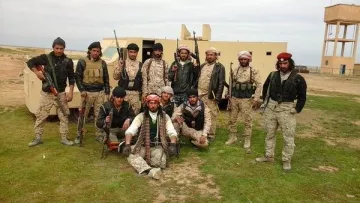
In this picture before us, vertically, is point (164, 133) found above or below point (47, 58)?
below

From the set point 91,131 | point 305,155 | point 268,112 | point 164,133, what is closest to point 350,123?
point 305,155

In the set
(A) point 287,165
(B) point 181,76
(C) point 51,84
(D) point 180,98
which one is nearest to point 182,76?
(B) point 181,76

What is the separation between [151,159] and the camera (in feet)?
16.5

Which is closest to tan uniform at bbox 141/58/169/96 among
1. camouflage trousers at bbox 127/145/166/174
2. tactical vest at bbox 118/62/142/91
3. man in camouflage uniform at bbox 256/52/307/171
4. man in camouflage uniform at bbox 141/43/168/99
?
man in camouflage uniform at bbox 141/43/168/99

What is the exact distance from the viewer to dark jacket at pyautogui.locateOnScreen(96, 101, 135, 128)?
5523 millimetres

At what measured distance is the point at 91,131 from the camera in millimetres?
7117

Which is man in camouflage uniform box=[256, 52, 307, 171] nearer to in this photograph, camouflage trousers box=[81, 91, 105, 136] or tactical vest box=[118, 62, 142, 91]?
tactical vest box=[118, 62, 142, 91]

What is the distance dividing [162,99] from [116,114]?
34.2 inches

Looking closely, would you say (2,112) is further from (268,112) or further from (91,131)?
(268,112)

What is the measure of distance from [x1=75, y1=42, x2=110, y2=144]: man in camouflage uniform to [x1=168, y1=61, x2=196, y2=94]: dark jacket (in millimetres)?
1324

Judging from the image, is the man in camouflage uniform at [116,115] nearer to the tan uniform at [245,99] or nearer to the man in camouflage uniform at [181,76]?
the man in camouflage uniform at [181,76]

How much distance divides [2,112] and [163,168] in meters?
5.81

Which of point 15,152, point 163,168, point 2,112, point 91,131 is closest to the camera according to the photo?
point 163,168

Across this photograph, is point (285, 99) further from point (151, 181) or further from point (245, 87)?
point (151, 181)
